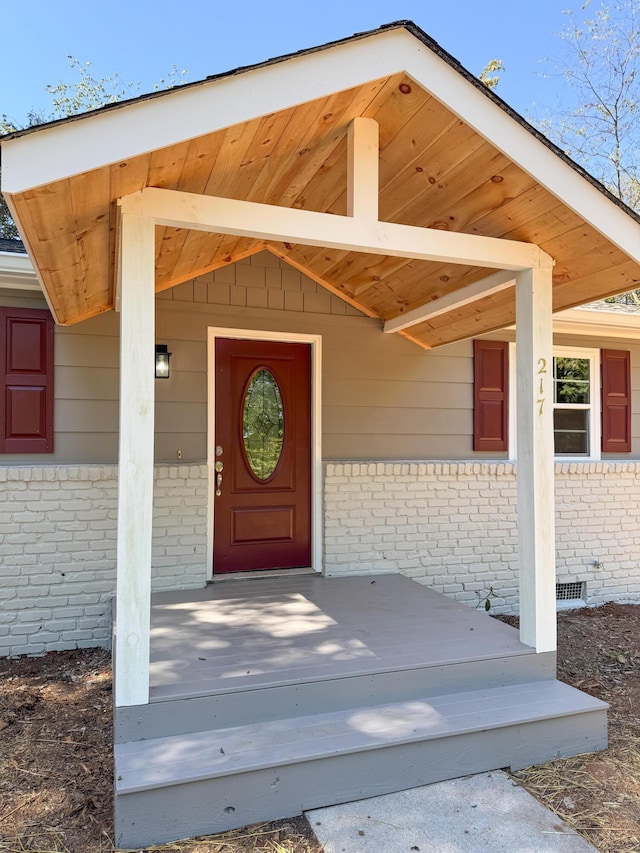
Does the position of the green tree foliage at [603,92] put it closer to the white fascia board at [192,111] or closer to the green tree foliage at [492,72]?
the green tree foliage at [492,72]

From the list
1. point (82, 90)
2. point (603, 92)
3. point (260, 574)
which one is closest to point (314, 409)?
point (260, 574)

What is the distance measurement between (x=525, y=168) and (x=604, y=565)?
4.50 metres

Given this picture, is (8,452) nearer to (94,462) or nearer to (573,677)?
(94,462)

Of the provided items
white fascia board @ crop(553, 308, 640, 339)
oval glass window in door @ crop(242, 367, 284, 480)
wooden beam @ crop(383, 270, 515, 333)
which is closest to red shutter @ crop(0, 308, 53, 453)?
oval glass window in door @ crop(242, 367, 284, 480)

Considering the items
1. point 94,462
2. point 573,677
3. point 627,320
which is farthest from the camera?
point 627,320

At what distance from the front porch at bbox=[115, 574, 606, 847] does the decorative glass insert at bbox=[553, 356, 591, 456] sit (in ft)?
9.64

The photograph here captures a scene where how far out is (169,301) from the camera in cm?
448

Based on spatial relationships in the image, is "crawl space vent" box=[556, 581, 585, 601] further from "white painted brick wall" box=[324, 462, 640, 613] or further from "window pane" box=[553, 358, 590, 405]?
"window pane" box=[553, 358, 590, 405]

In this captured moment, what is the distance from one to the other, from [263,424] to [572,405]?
3294 millimetres

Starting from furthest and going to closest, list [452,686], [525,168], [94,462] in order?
[94,462]
[452,686]
[525,168]

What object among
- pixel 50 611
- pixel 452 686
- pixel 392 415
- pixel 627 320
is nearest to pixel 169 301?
pixel 392 415

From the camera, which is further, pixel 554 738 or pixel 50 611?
pixel 50 611

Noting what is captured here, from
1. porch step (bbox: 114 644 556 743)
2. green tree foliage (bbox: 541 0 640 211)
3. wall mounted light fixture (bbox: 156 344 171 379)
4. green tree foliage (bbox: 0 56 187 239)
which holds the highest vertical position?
green tree foliage (bbox: 0 56 187 239)

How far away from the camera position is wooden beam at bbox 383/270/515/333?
343 centimetres
